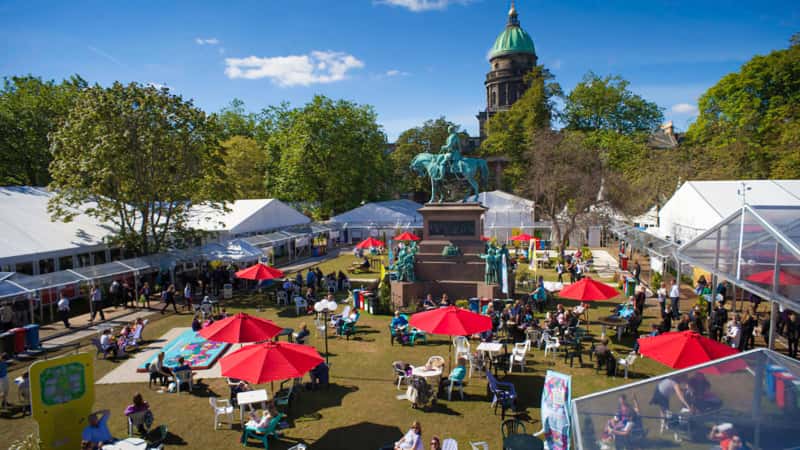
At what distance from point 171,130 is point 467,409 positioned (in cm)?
1885

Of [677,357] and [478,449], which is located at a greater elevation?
[677,357]

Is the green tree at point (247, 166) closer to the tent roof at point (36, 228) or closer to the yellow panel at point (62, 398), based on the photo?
the tent roof at point (36, 228)

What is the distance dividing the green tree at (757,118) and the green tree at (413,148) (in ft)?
91.2

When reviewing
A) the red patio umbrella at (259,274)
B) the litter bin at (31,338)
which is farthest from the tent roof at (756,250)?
the litter bin at (31,338)

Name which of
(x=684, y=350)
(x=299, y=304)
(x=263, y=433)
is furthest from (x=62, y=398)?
(x=684, y=350)

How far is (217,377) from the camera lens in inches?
467

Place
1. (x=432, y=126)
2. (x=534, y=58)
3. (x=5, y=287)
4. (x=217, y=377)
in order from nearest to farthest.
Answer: (x=217, y=377), (x=5, y=287), (x=432, y=126), (x=534, y=58)

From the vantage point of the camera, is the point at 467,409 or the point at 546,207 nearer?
the point at 467,409

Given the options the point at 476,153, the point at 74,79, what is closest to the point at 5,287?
the point at 74,79

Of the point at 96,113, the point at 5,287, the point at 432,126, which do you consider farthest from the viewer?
the point at 432,126

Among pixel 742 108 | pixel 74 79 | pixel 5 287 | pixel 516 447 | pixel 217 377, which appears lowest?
pixel 217 377

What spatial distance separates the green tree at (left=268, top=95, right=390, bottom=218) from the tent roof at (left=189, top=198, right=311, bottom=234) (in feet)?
23.6

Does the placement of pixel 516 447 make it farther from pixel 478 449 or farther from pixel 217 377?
pixel 217 377

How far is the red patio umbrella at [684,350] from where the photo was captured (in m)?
8.45
